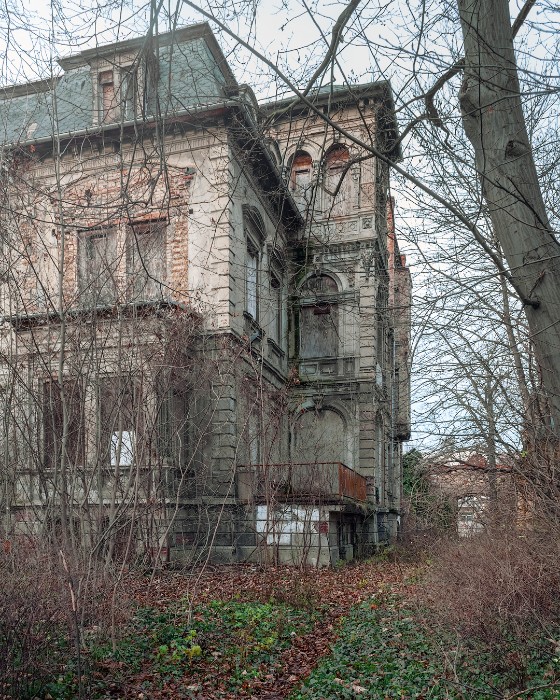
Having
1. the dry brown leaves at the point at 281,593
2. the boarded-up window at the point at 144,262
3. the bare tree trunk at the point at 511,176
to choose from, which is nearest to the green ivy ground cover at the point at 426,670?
the dry brown leaves at the point at 281,593

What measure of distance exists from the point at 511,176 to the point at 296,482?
1238 cm

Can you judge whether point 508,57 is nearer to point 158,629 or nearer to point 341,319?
point 158,629

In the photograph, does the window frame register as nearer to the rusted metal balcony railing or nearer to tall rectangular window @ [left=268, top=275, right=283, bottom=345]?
the rusted metal balcony railing

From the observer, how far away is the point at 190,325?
15.1 metres

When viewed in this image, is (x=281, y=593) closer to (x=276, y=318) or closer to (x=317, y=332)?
(x=276, y=318)

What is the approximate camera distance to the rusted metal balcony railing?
46.1 feet

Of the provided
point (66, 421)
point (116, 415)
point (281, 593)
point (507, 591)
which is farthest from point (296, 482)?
point (507, 591)

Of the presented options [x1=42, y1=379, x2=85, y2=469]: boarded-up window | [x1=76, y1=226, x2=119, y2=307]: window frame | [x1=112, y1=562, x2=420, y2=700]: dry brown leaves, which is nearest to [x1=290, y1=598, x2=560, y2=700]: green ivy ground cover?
[x1=112, y1=562, x2=420, y2=700]: dry brown leaves

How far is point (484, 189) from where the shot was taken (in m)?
5.02

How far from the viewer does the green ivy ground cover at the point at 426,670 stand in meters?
5.94

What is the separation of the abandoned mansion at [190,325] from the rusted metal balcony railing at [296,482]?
78 mm

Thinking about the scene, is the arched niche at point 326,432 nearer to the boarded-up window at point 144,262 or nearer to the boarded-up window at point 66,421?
the boarded-up window at point 144,262

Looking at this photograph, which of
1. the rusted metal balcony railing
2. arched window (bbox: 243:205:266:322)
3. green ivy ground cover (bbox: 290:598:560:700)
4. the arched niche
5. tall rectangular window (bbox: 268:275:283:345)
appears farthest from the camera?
the arched niche

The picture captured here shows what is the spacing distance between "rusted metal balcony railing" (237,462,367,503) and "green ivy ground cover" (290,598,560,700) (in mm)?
5257
